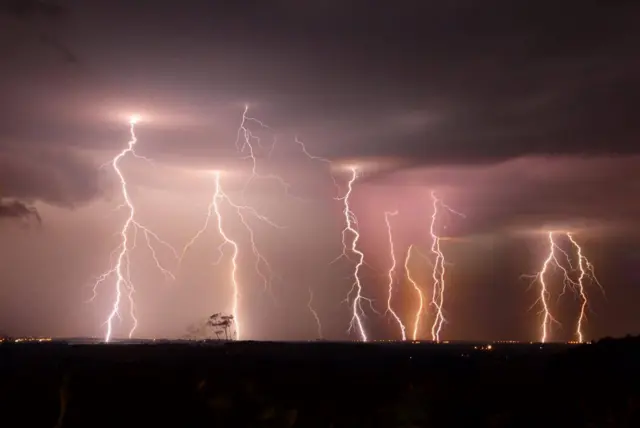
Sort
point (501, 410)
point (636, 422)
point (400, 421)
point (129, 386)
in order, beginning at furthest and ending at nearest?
point (129, 386) < point (501, 410) < point (400, 421) < point (636, 422)

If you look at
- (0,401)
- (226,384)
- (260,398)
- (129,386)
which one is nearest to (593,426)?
(260,398)

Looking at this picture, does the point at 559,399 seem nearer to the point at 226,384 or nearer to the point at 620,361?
the point at 620,361

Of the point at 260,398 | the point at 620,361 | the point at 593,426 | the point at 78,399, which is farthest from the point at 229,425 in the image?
the point at 620,361

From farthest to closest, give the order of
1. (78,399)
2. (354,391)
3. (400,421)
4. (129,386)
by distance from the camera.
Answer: (354,391), (129,386), (78,399), (400,421)

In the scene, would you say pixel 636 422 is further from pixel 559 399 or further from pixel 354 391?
pixel 354 391

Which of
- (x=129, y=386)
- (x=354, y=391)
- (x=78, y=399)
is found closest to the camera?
(x=78, y=399)

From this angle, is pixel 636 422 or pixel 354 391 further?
pixel 354 391

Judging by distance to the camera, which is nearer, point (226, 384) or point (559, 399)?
point (559, 399)

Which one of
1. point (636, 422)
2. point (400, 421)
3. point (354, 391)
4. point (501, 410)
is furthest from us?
point (354, 391)
